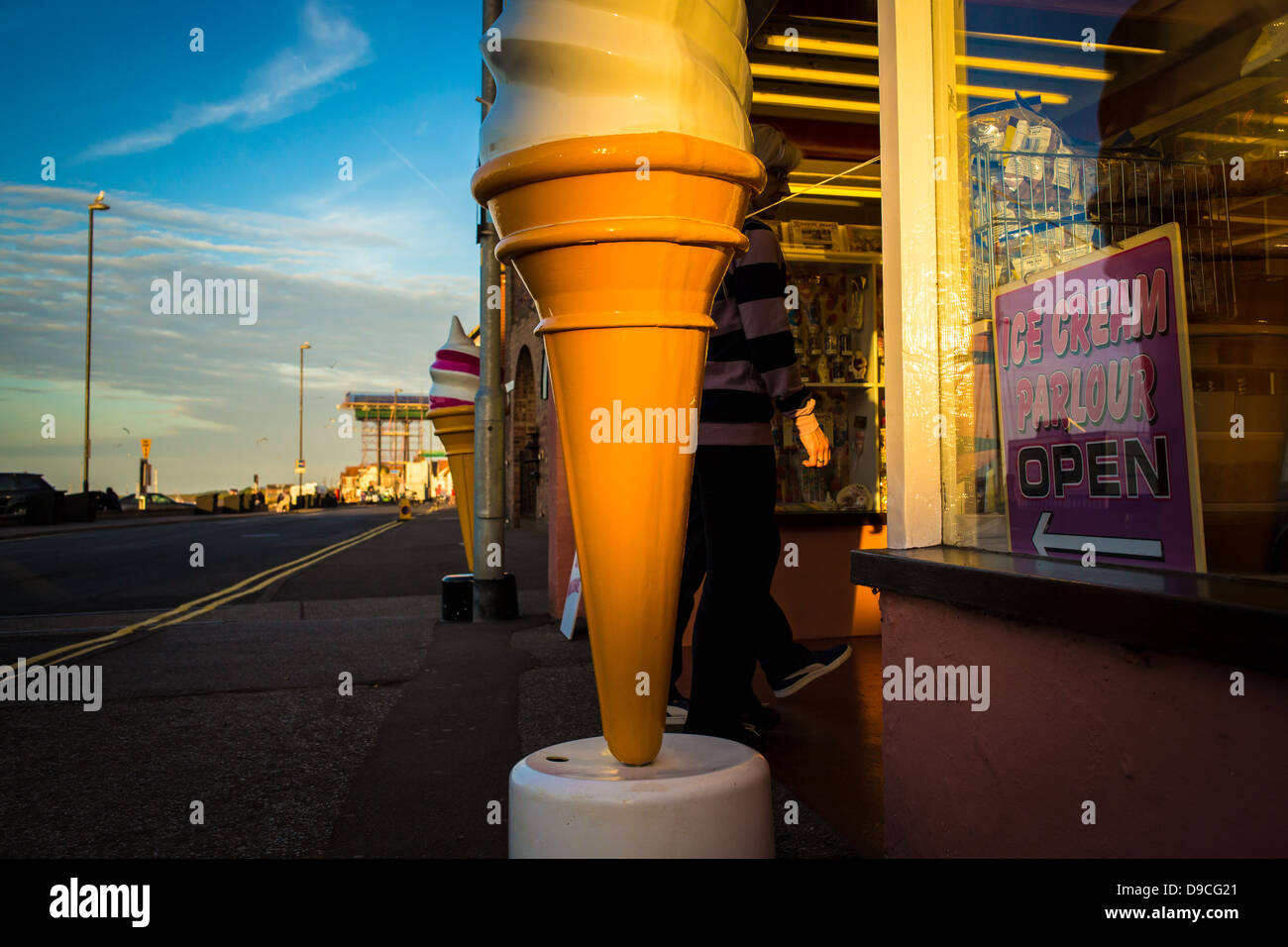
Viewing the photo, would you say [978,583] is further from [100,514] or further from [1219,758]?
[100,514]

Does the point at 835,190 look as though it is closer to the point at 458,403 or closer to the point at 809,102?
the point at 809,102

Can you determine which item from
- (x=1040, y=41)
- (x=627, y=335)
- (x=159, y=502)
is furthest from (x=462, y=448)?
(x=159, y=502)

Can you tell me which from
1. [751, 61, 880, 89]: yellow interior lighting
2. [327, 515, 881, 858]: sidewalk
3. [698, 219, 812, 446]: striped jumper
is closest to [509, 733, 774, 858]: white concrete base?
[327, 515, 881, 858]: sidewalk

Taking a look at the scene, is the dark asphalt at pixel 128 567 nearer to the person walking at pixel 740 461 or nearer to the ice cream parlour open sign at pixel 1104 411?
the person walking at pixel 740 461

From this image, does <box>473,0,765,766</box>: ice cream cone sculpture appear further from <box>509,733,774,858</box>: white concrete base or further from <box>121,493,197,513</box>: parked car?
<box>121,493,197,513</box>: parked car

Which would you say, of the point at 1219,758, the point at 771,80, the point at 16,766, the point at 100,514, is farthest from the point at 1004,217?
the point at 100,514

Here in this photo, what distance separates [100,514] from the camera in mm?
31781

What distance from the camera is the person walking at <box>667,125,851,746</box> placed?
2.66 metres

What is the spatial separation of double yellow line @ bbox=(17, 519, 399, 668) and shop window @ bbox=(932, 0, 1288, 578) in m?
5.03

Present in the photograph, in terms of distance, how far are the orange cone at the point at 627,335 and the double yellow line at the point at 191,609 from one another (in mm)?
4951

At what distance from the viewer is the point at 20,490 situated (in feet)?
87.1

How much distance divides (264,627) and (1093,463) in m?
5.65

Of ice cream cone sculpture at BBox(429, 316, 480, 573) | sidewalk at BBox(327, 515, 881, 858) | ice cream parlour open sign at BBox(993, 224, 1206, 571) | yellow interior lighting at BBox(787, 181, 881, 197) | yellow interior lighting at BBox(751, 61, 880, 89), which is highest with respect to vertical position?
yellow interior lighting at BBox(751, 61, 880, 89)

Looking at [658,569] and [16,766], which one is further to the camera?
[16,766]
